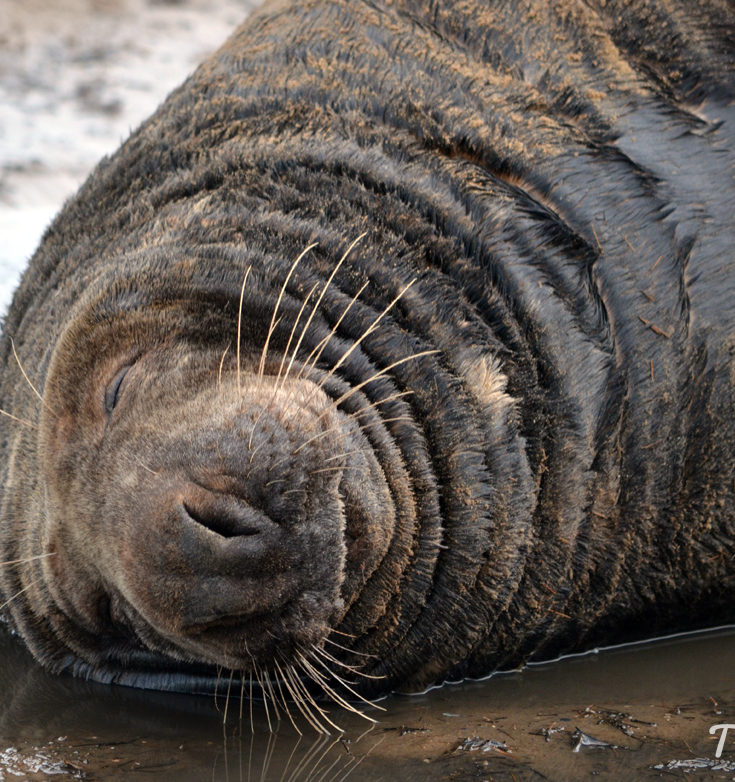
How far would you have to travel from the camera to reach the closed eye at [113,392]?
3424mm

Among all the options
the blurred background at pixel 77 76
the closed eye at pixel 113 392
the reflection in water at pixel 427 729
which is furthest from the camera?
the blurred background at pixel 77 76

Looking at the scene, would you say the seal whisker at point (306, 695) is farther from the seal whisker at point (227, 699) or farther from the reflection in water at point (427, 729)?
the seal whisker at point (227, 699)

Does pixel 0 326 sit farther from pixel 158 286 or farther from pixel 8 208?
pixel 8 208

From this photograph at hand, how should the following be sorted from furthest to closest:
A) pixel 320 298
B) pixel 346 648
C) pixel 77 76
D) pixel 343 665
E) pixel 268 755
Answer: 1. pixel 77 76
2. pixel 320 298
3. pixel 346 648
4. pixel 343 665
5. pixel 268 755

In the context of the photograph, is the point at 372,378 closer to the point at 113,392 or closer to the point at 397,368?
the point at 397,368

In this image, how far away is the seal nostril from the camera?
9.43 feet

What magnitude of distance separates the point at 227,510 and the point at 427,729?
32.7 inches

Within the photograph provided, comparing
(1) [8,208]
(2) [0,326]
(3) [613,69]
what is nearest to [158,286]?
(2) [0,326]

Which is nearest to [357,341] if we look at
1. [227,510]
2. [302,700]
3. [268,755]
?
[227,510]

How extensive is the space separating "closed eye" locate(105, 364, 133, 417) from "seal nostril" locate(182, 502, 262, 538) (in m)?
0.68

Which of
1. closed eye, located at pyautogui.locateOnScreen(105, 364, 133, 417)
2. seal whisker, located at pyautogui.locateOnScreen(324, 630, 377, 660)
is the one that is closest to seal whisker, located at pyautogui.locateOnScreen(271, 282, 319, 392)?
closed eye, located at pyautogui.locateOnScreen(105, 364, 133, 417)

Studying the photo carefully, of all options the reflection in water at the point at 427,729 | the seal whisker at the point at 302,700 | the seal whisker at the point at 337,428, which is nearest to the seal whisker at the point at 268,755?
the reflection in water at the point at 427,729

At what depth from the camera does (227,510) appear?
288 cm

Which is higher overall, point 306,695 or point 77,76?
point 77,76
